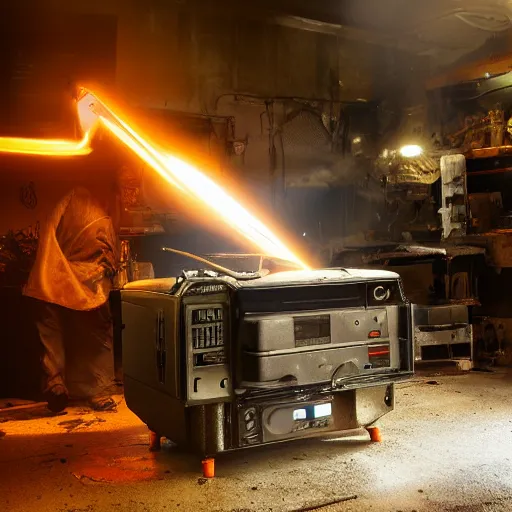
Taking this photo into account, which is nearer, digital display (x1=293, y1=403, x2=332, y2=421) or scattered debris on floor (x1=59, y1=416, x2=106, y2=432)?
digital display (x1=293, y1=403, x2=332, y2=421)

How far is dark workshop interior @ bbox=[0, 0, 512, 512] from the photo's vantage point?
4055 mm

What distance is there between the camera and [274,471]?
4270 millimetres

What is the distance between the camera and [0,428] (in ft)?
18.6

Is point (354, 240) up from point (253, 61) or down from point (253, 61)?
down

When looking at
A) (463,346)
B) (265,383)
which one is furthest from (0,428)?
(463,346)

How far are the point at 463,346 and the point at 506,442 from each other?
3.38 metres

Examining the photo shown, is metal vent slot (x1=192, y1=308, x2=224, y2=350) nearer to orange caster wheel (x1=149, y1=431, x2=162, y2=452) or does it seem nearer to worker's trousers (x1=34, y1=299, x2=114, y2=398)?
orange caster wheel (x1=149, y1=431, x2=162, y2=452)

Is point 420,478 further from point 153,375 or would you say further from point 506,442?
point 153,375

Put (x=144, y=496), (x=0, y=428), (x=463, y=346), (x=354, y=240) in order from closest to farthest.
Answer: (x=144, y=496)
(x=0, y=428)
(x=463, y=346)
(x=354, y=240)

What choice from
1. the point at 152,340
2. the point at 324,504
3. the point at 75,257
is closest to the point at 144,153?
the point at 75,257

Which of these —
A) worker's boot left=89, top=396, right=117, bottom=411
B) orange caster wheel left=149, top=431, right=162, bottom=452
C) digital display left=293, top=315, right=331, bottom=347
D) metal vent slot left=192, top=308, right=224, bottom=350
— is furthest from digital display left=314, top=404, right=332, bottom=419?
worker's boot left=89, top=396, right=117, bottom=411

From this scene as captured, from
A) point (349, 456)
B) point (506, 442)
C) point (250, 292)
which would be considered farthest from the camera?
point (506, 442)

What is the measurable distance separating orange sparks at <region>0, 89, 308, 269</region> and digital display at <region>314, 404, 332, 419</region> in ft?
6.81

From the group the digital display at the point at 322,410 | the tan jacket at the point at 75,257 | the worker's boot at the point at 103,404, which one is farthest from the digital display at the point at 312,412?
the tan jacket at the point at 75,257
